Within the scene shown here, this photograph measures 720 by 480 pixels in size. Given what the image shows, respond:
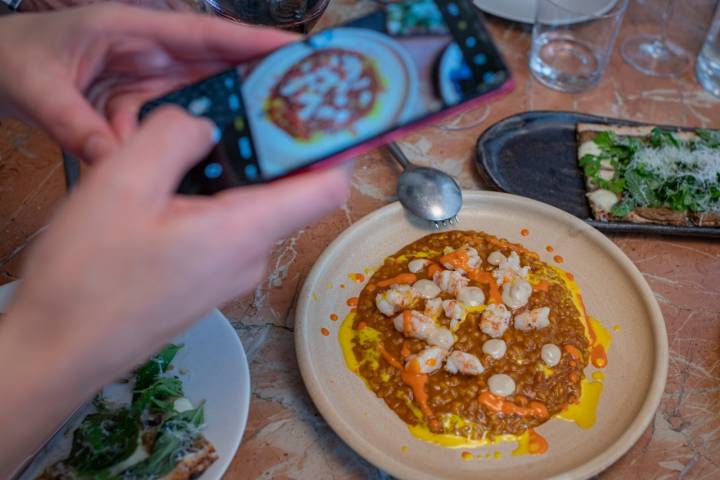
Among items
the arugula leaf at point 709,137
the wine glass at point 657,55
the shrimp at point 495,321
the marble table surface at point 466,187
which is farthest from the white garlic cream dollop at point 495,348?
the wine glass at point 657,55

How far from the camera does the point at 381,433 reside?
1.16 metres

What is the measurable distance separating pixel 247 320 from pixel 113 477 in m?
0.41

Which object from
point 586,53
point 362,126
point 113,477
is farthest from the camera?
point 586,53

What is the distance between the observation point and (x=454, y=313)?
1.27m

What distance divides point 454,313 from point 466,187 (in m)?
0.42

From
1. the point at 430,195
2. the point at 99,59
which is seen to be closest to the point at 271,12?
the point at 430,195

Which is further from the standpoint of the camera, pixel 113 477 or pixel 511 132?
pixel 511 132

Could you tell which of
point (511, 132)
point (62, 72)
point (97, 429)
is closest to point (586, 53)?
point (511, 132)

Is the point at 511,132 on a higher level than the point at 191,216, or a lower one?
lower

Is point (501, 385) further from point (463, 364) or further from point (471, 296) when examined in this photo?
point (471, 296)

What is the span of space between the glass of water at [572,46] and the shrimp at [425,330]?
873 mm

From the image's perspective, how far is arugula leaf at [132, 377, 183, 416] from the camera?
43.9 inches

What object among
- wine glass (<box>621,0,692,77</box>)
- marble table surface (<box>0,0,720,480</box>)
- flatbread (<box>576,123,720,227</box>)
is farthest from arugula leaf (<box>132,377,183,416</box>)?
wine glass (<box>621,0,692,77</box>)

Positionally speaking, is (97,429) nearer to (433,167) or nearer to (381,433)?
(381,433)
